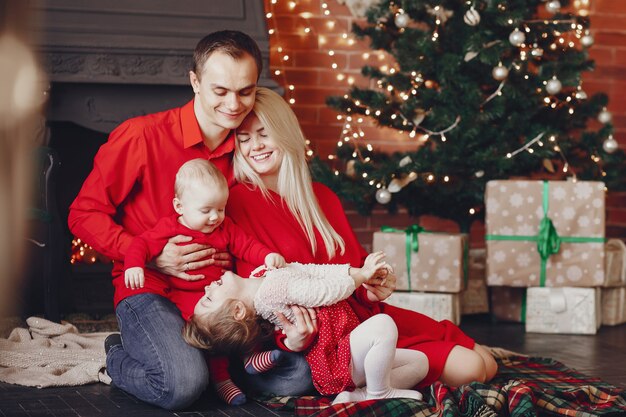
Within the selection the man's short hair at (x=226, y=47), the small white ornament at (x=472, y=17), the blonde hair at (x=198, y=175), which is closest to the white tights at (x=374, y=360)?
the blonde hair at (x=198, y=175)

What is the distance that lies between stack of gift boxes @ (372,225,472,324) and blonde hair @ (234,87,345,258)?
121 cm

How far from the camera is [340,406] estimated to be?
6.20 feet

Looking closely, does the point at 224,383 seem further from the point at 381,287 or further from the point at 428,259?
the point at 428,259

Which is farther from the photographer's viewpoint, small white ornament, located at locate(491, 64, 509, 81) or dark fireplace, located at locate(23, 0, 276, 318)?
small white ornament, located at locate(491, 64, 509, 81)

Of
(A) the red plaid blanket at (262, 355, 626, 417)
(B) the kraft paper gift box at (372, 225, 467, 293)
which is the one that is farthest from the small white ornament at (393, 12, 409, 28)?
(A) the red plaid blanket at (262, 355, 626, 417)

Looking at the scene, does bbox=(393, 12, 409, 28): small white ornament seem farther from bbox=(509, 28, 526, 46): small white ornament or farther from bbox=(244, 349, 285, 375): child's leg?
bbox=(244, 349, 285, 375): child's leg

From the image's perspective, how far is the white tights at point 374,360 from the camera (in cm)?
196

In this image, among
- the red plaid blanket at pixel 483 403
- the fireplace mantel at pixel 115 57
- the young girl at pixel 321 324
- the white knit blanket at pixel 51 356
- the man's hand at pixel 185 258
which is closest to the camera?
the red plaid blanket at pixel 483 403

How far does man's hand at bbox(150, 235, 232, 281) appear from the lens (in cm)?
212

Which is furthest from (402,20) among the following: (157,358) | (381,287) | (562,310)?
(157,358)

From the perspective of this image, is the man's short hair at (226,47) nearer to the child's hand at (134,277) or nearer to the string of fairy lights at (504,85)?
the child's hand at (134,277)

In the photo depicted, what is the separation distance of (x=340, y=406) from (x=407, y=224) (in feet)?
7.98

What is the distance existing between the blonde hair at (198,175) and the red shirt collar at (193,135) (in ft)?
0.63

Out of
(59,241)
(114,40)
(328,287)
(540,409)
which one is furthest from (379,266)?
(114,40)
